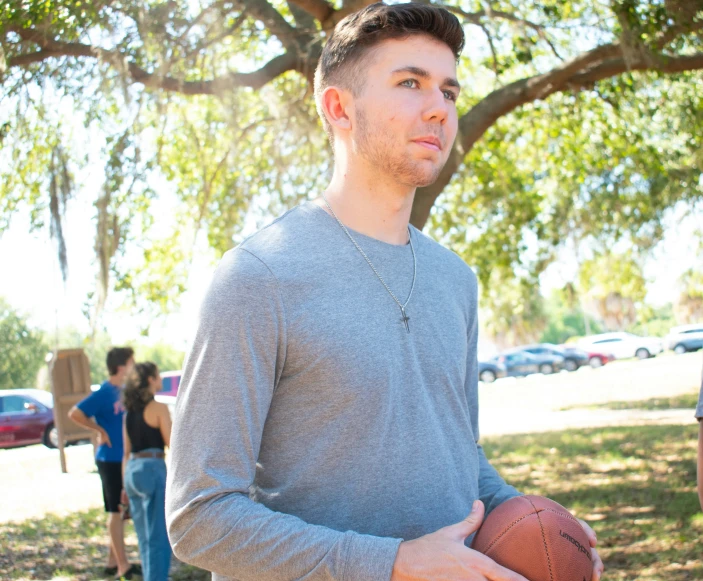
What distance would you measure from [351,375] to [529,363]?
131 ft

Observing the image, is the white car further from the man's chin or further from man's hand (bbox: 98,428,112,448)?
the man's chin

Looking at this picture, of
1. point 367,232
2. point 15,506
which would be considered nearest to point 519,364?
point 15,506

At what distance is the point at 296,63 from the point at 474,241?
5.70 meters

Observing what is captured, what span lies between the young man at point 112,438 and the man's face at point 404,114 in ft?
17.2

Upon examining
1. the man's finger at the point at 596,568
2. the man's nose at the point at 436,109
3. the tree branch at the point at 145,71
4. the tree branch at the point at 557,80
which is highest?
the tree branch at the point at 145,71

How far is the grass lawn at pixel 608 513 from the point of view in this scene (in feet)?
20.2

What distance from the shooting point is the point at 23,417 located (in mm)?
18906

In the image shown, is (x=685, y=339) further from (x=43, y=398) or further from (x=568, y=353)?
(x=43, y=398)

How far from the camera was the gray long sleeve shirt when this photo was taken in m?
1.51

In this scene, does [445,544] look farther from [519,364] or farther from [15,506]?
[519,364]

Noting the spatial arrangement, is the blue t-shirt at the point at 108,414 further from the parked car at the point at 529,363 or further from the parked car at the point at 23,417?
the parked car at the point at 529,363

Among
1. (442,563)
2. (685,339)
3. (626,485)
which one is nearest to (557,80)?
(626,485)

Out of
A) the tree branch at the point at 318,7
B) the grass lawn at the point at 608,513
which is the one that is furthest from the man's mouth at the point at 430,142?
the tree branch at the point at 318,7

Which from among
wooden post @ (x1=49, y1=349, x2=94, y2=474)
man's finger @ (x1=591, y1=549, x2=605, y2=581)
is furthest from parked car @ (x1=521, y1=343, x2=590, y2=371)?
man's finger @ (x1=591, y1=549, x2=605, y2=581)
